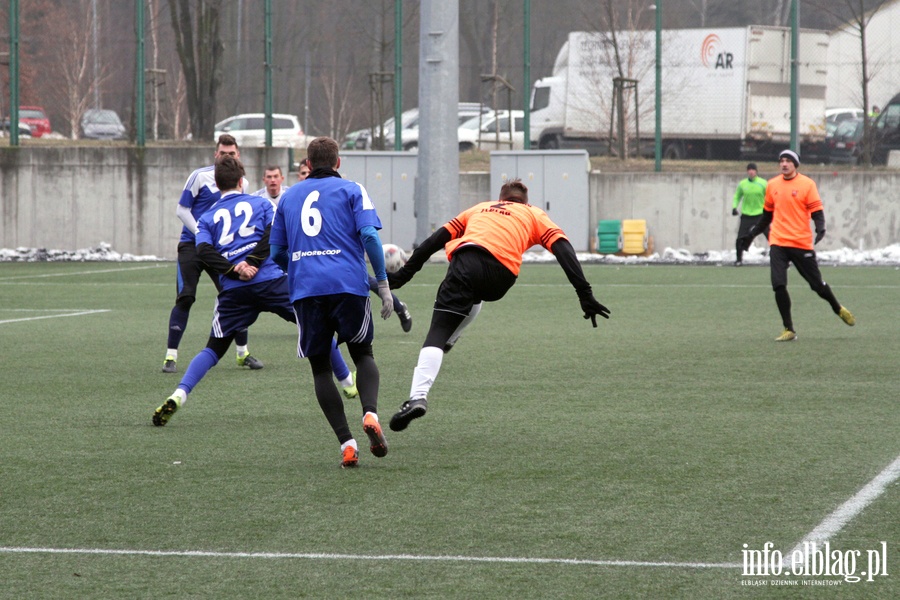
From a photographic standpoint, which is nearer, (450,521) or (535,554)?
(535,554)

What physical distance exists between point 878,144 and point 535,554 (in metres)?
25.3

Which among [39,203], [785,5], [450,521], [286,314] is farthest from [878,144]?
[450,521]

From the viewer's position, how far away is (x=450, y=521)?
217 inches

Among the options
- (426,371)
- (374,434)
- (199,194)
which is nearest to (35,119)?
(199,194)

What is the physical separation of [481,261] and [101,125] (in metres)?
26.5

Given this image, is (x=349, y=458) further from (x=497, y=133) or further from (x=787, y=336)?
(x=497, y=133)

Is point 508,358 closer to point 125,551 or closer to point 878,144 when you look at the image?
point 125,551

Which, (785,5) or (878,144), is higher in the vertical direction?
(785,5)

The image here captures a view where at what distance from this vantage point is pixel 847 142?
2866cm

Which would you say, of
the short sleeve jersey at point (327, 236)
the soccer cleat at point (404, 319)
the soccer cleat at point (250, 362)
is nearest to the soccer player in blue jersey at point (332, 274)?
the short sleeve jersey at point (327, 236)

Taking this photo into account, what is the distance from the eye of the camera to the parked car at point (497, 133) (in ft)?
99.9

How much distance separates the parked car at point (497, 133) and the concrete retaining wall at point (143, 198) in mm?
3048

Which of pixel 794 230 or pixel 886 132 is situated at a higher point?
pixel 886 132

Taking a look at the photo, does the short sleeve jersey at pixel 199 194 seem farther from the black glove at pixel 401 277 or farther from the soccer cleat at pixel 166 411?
the black glove at pixel 401 277
